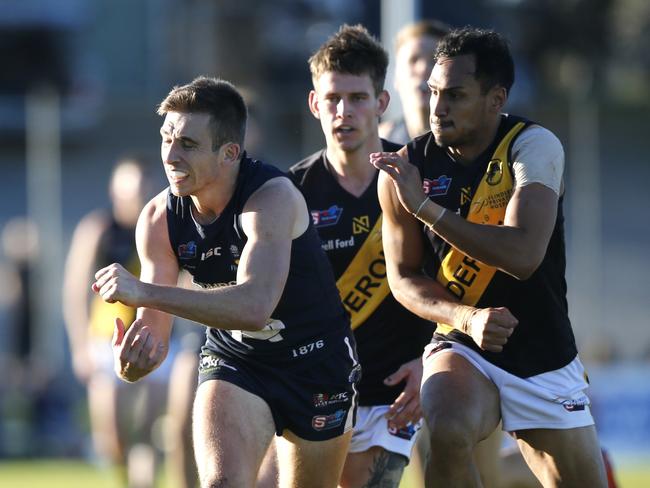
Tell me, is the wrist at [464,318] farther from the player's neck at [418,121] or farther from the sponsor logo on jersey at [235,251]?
the player's neck at [418,121]

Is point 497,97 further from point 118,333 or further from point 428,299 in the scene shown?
point 118,333

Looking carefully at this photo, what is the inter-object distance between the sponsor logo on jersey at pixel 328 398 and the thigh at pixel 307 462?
17 centimetres

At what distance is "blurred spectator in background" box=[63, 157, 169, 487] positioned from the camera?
35.7ft

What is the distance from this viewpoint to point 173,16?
28141mm

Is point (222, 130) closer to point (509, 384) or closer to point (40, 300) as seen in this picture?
point (509, 384)

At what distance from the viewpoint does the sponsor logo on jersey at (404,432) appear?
7.12 metres

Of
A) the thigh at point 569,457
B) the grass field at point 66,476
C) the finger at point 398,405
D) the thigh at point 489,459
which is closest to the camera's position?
the thigh at point 569,457

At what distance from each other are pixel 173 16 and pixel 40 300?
11343 millimetres

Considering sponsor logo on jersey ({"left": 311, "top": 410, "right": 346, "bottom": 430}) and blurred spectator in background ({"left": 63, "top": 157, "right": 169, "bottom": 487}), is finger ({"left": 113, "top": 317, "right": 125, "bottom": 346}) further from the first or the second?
blurred spectator in background ({"left": 63, "top": 157, "right": 169, "bottom": 487})

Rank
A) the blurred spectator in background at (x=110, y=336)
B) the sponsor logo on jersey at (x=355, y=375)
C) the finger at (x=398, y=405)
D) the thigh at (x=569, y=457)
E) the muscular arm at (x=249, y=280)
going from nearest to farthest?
the muscular arm at (x=249, y=280), the thigh at (x=569, y=457), the sponsor logo on jersey at (x=355, y=375), the finger at (x=398, y=405), the blurred spectator in background at (x=110, y=336)

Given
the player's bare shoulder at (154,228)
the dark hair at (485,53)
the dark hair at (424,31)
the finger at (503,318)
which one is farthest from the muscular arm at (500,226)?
the dark hair at (424,31)

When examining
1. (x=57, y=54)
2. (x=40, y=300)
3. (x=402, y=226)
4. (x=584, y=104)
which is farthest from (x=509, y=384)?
(x=57, y=54)

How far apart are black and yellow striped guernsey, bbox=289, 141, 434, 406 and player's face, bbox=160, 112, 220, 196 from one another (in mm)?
1194

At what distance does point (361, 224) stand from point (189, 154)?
4.53 ft
